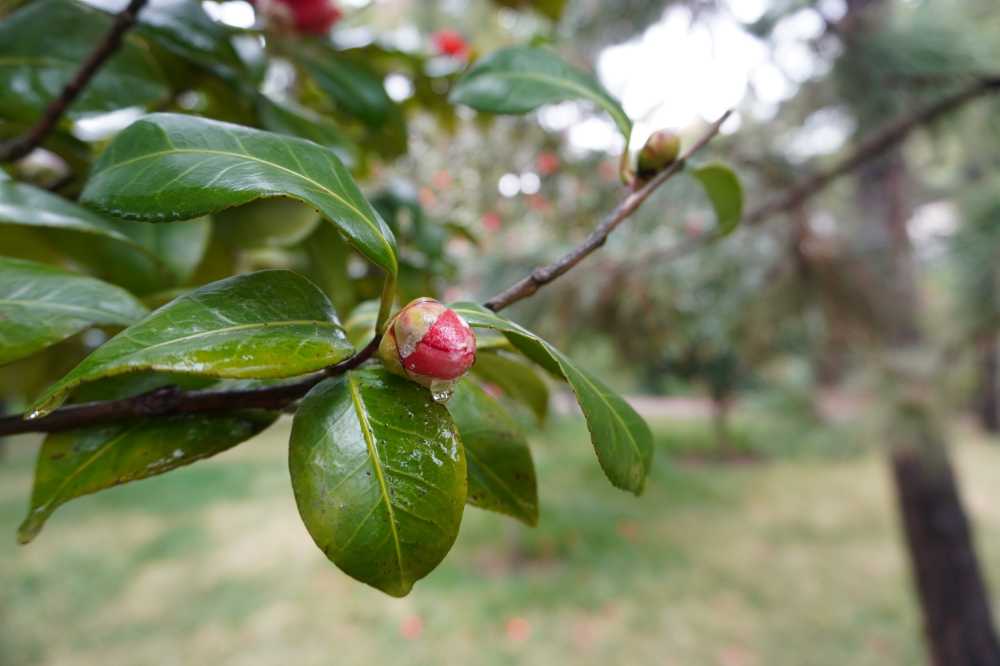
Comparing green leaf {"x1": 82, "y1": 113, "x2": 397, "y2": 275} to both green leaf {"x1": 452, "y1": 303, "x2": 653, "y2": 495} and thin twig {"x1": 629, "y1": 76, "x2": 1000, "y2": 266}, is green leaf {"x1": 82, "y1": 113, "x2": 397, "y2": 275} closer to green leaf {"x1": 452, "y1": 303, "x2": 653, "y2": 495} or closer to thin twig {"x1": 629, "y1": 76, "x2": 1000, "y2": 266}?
green leaf {"x1": 452, "y1": 303, "x2": 653, "y2": 495}

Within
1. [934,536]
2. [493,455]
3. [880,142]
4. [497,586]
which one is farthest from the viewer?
[497,586]

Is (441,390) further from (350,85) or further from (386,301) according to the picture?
(350,85)

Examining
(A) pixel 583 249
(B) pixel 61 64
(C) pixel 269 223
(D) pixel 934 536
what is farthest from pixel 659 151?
(D) pixel 934 536

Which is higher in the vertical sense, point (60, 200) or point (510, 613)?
point (60, 200)

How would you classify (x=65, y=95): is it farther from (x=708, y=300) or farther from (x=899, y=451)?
(x=708, y=300)

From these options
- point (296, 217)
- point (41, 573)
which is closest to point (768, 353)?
point (296, 217)

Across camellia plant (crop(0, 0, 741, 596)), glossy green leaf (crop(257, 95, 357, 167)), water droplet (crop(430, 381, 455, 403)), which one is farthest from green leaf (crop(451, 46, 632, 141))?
water droplet (crop(430, 381, 455, 403))

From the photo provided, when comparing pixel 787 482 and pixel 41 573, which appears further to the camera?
pixel 787 482
